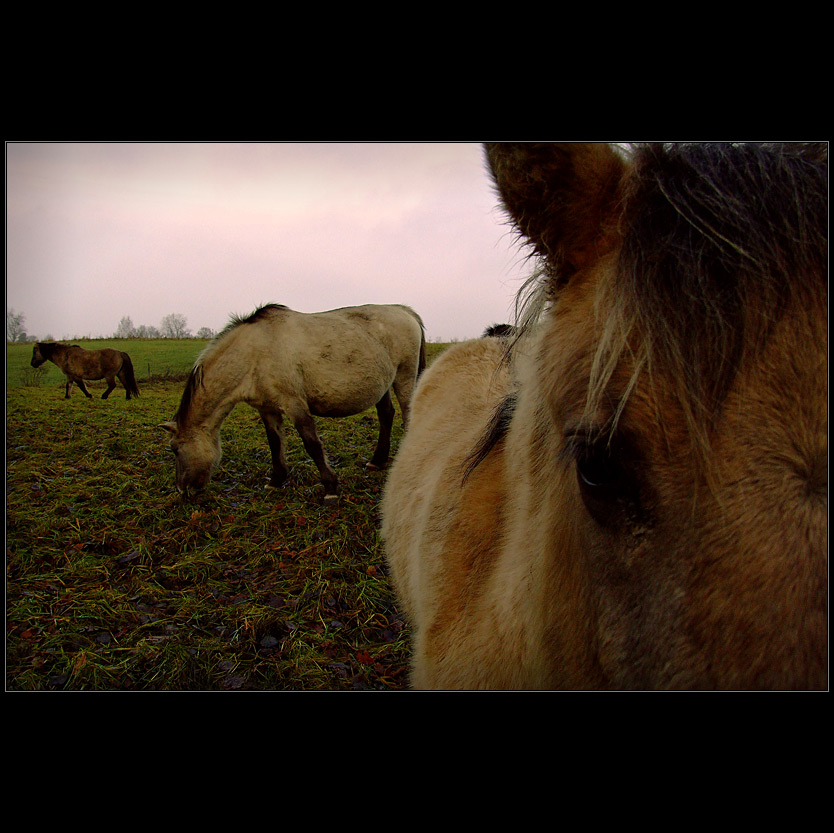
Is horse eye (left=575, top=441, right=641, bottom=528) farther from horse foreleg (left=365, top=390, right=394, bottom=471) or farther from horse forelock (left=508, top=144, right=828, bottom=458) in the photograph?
horse foreleg (left=365, top=390, right=394, bottom=471)

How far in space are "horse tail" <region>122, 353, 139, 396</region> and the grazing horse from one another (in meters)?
1.83

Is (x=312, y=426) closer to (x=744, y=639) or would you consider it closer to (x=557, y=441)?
(x=557, y=441)

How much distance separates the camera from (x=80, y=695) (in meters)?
1.67

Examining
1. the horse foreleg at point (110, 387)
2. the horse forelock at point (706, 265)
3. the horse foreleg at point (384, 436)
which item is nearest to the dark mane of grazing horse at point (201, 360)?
the horse foreleg at point (110, 387)

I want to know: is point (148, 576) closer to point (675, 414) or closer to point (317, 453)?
point (317, 453)

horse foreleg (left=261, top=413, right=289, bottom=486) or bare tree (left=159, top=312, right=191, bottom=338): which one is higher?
bare tree (left=159, top=312, right=191, bottom=338)

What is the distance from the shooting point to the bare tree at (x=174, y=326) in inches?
84.1

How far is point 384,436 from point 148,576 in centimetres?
211

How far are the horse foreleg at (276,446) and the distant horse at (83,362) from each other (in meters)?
1.09

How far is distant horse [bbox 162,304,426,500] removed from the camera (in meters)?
3.35

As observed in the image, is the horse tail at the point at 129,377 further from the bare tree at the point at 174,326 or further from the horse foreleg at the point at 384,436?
the horse foreleg at the point at 384,436

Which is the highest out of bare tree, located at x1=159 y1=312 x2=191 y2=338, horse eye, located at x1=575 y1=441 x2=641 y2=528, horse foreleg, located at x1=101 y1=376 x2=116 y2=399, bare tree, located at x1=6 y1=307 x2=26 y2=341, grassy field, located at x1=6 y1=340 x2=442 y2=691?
bare tree, located at x1=159 y1=312 x2=191 y2=338

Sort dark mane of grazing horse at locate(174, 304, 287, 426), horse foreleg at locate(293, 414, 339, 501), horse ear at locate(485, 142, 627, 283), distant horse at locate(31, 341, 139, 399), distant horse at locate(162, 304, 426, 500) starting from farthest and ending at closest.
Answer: distant horse at locate(162, 304, 426, 500), horse foreleg at locate(293, 414, 339, 501), dark mane of grazing horse at locate(174, 304, 287, 426), distant horse at locate(31, 341, 139, 399), horse ear at locate(485, 142, 627, 283)

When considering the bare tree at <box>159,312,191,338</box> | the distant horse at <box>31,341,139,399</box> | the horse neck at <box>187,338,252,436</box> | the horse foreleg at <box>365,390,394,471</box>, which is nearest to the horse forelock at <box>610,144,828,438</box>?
the bare tree at <box>159,312,191,338</box>
